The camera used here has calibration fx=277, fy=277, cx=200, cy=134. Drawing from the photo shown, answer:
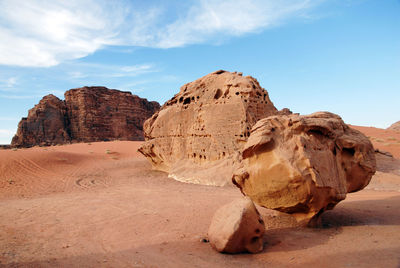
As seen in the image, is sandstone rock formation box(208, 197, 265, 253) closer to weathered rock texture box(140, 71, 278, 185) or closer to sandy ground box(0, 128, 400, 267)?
sandy ground box(0, 128, 400, 267)

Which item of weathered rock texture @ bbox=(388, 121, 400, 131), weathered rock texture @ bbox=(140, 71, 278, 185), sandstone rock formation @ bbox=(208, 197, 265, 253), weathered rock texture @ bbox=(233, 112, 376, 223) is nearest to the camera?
sandstone rock formation @ bbox=(208, 197, 265, 253)

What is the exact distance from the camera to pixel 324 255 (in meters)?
3.31

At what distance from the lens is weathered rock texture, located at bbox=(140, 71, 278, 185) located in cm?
970

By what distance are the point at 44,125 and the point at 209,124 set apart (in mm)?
27439

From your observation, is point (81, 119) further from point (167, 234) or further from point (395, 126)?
point (395, 126)

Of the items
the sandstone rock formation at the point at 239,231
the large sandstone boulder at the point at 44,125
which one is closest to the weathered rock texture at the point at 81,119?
the large sandstone boulder at the point at 44,125

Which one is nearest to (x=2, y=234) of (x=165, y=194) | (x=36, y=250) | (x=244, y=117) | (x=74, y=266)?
(x=36, y=250)

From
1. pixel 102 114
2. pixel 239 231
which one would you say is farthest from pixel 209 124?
pixel 102 114

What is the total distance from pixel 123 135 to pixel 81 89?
23.7ft

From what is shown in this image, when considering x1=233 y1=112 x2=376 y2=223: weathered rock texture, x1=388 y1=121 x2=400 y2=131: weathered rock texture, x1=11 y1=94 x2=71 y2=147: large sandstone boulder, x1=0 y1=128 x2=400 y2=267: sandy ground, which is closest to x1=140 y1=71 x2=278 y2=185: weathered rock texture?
x1=0 y1=128 x2=400 y2=267: sandy ground

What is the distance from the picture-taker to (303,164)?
13.0 feet

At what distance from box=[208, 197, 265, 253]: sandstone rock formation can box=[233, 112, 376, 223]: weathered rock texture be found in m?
0.74

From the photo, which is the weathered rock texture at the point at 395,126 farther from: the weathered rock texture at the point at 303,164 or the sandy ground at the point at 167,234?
the weathered rock texture at the point at 303,164

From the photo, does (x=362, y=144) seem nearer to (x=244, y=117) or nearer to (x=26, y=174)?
(x=244, y=117)
